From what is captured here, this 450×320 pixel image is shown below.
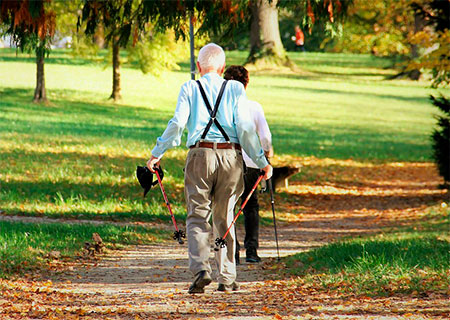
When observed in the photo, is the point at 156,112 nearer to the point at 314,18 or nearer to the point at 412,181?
the point at 412,181

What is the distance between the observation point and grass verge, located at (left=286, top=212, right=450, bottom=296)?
6.56 meters

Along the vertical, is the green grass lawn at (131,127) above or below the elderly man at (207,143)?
below

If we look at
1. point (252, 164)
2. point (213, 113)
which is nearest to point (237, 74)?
point (252, 164)

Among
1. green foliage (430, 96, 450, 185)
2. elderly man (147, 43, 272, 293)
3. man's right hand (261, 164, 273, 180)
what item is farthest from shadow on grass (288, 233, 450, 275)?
green foliage (430, 96, 450, 185)

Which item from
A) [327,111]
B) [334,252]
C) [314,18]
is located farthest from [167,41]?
[334,252]

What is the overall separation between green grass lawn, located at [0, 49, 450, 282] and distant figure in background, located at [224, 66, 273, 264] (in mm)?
2709

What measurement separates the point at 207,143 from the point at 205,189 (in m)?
0.39

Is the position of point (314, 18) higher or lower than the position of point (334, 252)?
higher

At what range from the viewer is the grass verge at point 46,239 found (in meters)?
8.26

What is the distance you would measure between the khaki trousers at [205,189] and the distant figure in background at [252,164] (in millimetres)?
1367

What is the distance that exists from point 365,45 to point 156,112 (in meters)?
15.3

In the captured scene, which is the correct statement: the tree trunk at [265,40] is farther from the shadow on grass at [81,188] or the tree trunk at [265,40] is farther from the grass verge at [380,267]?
the grass verge at [380,267]

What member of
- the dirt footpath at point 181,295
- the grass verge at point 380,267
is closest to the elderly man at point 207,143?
the dirt footpath at point 181,295

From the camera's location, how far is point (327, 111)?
37125mm
